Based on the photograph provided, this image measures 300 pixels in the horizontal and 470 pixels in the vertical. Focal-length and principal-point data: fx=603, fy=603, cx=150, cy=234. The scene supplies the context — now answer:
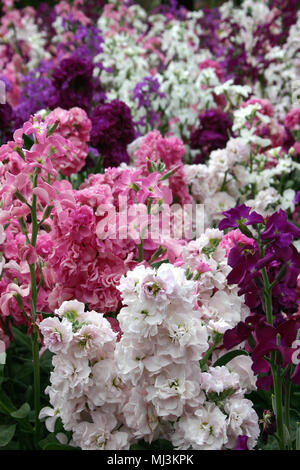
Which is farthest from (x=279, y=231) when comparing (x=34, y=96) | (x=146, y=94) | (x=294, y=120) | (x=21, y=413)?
(x=34, y=96)

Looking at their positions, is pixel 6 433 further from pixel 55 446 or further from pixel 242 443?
pixel 242 443

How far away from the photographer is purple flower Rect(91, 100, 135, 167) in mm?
2168

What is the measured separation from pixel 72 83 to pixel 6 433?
1.45m

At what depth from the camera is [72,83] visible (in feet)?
7.79

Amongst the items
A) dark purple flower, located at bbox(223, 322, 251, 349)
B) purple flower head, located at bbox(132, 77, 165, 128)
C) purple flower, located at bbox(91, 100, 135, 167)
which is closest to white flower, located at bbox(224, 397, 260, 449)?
dark purple flower, located at bbox(223, 322, 251, 349)

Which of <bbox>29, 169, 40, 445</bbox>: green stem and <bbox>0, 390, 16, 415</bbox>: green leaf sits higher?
<bbox>29, 169, 40, 445</bbox>: green stem

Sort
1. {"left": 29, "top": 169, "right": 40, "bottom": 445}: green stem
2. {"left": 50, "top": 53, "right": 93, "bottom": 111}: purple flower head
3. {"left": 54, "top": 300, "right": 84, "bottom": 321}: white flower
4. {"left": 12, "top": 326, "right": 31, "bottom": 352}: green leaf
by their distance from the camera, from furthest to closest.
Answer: {"left": 50, "top": 53, "right": 93, "bottom": 111}: purple flower head < {"left": 12, "top": 326, "right": 31, "bottom": 352}: green leaf < {"left": 29, "top": 169, "right": 40, "bottom": 445}: green stem < {"left": 54, "top": 300, "right": 84, "bottom": 321}: white flower

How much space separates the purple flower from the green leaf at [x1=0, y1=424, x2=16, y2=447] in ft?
3.57

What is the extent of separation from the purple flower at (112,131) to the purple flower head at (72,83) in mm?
169

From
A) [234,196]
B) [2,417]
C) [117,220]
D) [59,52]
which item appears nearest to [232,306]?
[117,220]

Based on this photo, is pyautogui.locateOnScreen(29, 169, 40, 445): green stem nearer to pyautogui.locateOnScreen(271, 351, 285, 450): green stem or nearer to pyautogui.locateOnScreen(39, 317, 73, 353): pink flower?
pyautogui.locateOnScreen(39, 317, 73, 353): pink flower

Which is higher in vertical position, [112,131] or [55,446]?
[112,131]
